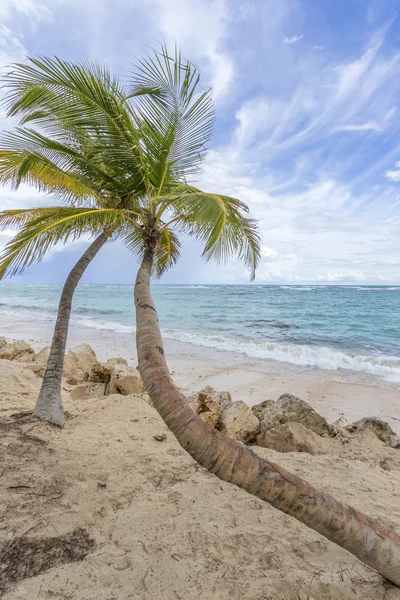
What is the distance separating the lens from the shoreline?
7.63m

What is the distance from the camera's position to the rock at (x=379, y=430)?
16.3 feet

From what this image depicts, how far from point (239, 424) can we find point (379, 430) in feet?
7.49

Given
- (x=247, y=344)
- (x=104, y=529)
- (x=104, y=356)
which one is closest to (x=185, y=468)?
(x=104, y=529)

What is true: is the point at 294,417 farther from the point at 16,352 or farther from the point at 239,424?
the point at 16,352

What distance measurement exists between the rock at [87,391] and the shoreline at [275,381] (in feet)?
8.22

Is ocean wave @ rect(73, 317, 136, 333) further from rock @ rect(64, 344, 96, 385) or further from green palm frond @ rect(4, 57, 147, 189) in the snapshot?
green palm frond @ rect(4, 57, 147, 189)

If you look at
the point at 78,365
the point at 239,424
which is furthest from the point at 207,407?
the point at 78,365

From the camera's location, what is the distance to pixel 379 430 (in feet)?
16.6

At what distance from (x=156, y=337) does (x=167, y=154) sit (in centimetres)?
234

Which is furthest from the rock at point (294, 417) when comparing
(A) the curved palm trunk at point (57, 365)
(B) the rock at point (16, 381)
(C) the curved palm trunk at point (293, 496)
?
(B) the rock at point (16, 381)

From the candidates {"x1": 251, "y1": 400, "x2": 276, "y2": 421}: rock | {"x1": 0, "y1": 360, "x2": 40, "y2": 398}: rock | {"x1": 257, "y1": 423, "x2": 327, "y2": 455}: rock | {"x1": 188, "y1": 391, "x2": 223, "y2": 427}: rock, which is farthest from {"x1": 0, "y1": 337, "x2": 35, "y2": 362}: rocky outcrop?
{"x1": 257, "y1": 423, "x2": 327, "y2": 455}: rock

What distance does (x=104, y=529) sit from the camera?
2654mm

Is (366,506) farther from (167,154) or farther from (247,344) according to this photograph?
(247,344)

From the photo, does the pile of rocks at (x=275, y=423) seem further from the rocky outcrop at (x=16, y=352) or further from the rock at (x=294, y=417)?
the rocky outcrop at (x=16, y=352)
